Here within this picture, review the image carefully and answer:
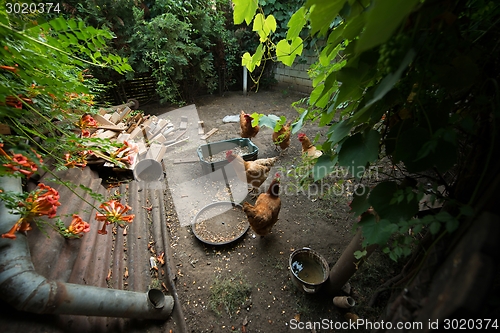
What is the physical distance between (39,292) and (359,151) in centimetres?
136

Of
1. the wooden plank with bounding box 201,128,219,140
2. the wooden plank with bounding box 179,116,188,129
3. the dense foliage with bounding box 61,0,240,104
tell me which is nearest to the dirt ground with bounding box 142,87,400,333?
the wooden plank with bounding box 201,128,219,140

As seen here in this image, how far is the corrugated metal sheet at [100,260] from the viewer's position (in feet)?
3.43

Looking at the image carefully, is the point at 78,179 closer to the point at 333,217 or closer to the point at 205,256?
the point at 205,256

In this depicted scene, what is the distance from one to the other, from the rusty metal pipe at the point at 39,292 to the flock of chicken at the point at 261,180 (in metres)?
1.04

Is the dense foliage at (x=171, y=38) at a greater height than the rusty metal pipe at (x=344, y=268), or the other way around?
the dense foliage at (x=171, y=38)

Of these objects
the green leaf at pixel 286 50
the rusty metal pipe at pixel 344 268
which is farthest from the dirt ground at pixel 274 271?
the green leaf at pixel 286 50

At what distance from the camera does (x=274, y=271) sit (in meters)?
1.89

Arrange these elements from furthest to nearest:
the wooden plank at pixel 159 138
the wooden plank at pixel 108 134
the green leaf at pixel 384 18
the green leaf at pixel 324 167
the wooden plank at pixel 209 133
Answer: the wooden plank at pixel 209 133, the wooden plank at pixel 159 138, the wooden plank at pixel 108 134, the green leaf at pixel 324 167, the green leaf at pixel 384 18

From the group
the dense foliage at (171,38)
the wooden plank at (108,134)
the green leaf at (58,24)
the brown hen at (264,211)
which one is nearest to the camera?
the green leaf at (58,24)

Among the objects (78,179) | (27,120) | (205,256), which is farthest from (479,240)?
(78,179)

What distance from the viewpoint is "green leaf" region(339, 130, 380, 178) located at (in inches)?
19.0

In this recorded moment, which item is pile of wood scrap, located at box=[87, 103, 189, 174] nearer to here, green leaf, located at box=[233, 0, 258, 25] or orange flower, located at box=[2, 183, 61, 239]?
orange flower, located at box=[2, 183, 61, 239]
